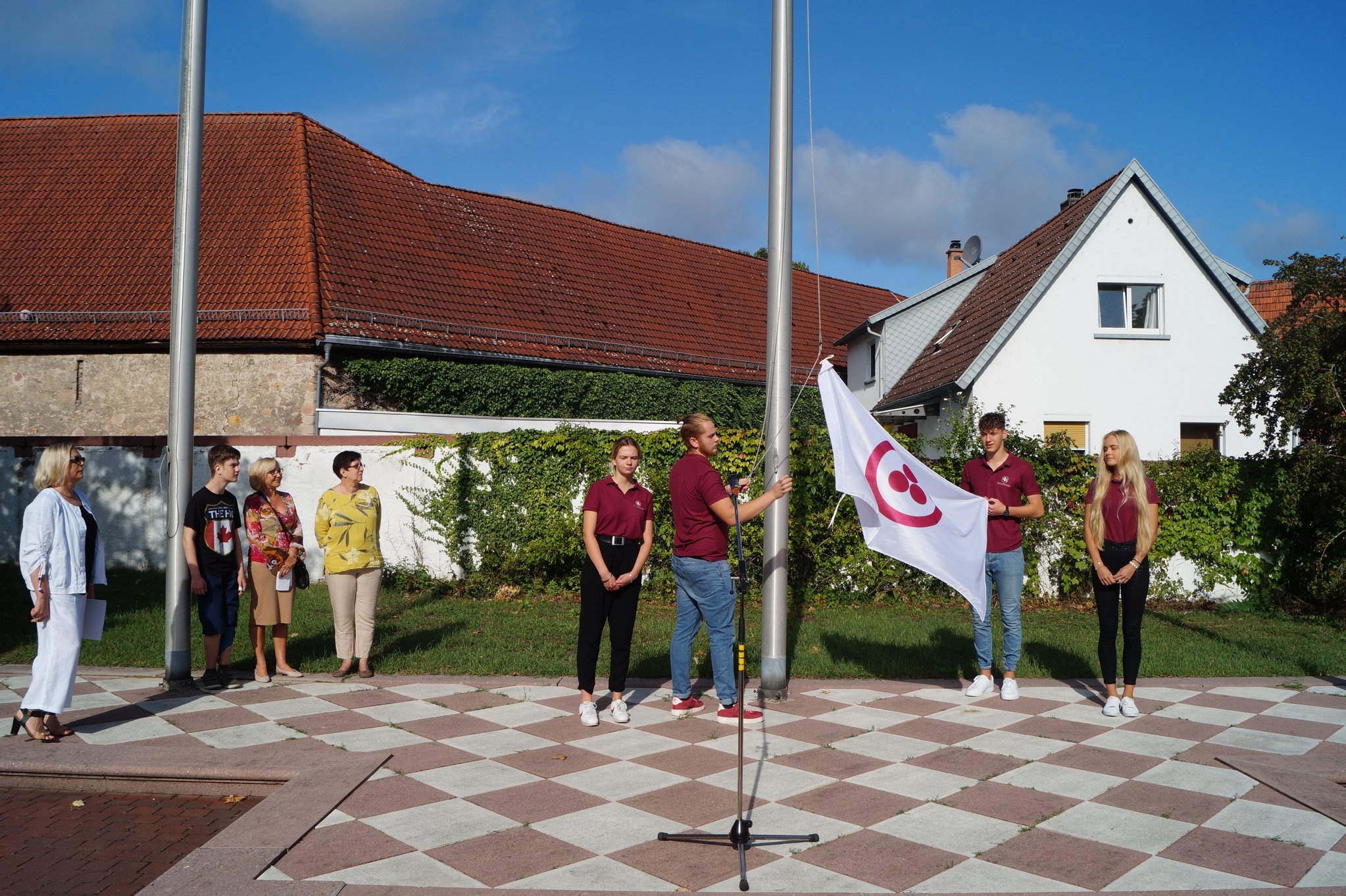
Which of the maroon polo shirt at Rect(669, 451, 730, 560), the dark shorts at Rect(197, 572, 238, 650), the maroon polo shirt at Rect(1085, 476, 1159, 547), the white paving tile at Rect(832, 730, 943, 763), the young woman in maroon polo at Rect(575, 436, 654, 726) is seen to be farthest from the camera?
the dark shorts at Rect(197, 572, 238, 650)

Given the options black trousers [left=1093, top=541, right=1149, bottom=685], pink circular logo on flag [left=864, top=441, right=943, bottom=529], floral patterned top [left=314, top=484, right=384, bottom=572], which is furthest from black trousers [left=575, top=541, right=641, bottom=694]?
black trousers [left=1093, top=541, right=1149, bottom=685]

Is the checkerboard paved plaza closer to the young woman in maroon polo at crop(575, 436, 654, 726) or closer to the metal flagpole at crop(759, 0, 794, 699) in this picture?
the young woman in maroon polo at crop(575, 436, 654, 726)

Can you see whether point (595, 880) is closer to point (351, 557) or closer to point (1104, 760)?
point (1104, 760)

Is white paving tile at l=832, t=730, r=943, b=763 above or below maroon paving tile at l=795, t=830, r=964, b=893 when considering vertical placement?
above

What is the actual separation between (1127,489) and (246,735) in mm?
6268

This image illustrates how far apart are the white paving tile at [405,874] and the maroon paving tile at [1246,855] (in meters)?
3.13

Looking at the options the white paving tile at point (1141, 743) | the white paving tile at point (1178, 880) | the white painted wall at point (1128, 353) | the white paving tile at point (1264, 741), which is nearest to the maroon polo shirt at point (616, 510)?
the white paving tile at point (1141, 743)

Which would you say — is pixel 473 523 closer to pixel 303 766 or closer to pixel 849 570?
pixel 849 570

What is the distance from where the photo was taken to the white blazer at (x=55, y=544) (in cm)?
632

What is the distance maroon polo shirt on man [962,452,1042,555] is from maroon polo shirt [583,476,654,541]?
263 cm

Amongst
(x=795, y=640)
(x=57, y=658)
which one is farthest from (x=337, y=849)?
(x=795, y=640)

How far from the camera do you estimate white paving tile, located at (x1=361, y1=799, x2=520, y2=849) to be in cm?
476

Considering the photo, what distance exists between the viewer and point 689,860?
4.51m

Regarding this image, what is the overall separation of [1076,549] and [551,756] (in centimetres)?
906
